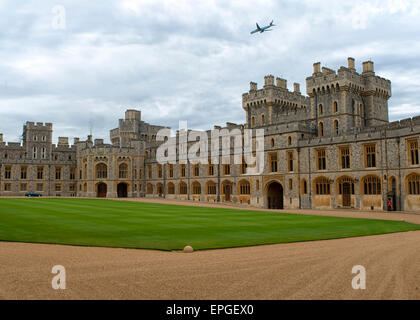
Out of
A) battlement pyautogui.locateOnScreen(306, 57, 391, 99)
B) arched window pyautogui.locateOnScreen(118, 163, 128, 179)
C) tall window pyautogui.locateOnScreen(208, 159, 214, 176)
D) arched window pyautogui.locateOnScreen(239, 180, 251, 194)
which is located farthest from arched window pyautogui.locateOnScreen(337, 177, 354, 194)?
arched window pyautogui.locateOnScreen(118, 163, 128, 179)

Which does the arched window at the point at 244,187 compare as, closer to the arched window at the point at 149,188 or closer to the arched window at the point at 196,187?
the arched window at the point at 196,187

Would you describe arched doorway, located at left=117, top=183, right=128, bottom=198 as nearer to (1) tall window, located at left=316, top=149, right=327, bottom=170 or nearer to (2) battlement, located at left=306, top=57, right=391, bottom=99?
(2) battlement, located at left=306, top=57, right=391, bottom=99

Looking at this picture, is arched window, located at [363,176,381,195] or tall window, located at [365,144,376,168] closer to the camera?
arched window, located at [363,176,381,195]

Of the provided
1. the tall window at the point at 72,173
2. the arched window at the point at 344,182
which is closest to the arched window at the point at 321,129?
the arched window at the point at 344,182

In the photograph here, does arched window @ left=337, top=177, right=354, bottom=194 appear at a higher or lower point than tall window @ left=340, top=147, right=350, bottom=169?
lower

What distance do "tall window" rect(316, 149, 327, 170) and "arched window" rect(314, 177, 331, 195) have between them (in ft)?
3.93

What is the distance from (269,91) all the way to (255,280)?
4384cm

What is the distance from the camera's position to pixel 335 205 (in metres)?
37.3

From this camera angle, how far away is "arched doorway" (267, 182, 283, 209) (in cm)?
4491

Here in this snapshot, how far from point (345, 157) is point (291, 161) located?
6.41 m

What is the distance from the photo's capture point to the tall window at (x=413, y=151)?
3138cm
